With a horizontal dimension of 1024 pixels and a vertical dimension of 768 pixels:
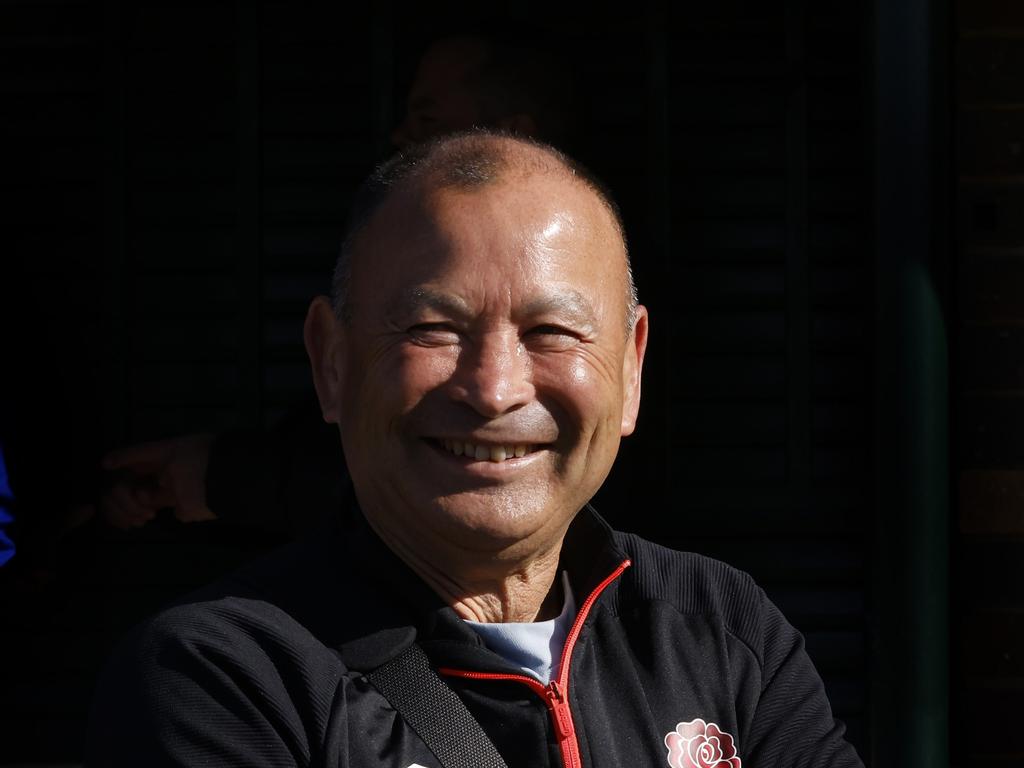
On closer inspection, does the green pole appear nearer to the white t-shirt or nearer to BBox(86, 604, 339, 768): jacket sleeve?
the white t-shirt

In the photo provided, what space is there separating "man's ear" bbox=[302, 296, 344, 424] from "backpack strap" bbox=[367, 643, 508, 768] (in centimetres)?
35

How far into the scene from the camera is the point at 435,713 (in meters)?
1.49

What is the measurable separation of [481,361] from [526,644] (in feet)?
1.22

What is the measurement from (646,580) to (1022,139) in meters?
1.95

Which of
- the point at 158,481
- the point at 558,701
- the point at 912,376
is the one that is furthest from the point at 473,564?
the point at 158,481

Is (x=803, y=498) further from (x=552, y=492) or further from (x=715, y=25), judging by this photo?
(x=552, y=492)

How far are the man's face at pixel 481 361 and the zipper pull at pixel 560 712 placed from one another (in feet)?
0.58

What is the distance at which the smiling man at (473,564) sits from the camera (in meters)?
1.45

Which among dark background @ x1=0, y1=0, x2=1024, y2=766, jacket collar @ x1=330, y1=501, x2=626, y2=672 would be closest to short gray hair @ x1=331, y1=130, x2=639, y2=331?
jacket collar @ x1=330, y1=501, x2=626, y2=672

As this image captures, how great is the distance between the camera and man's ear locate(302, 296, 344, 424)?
1685 millimetres

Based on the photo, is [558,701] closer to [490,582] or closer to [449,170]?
[490,582]

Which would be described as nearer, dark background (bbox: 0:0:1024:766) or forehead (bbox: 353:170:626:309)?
forehead (bbox: 353:170:626:309)

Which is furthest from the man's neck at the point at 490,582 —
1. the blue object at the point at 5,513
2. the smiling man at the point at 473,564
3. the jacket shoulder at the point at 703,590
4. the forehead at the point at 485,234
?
the blue object at the point at 5,513

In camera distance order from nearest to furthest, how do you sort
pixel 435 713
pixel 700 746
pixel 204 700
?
pixel 204 700
pixel 435 713
pixel 700 746
